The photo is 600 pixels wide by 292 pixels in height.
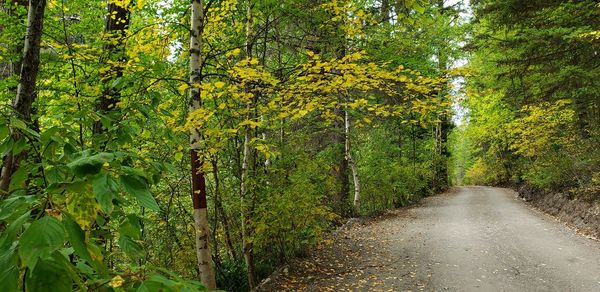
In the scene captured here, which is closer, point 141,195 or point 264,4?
point 141,195

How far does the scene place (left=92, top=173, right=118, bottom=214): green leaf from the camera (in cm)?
110

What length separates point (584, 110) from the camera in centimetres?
1336

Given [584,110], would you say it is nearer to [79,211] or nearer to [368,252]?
[368,252]

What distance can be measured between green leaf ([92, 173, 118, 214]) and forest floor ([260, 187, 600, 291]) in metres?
5.32

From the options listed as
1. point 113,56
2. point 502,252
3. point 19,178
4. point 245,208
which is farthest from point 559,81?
point 19,178

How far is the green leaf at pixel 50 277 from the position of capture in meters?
0.92

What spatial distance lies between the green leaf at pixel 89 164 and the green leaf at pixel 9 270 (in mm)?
264

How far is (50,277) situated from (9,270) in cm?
13

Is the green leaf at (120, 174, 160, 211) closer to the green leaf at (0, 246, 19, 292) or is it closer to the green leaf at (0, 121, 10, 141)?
the green leaf at (0, 246, 19, 292)

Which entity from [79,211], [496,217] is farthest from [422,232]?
[79,211]

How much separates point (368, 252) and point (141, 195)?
7839mm

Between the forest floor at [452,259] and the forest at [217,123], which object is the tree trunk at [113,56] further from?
the forest floor at [452,259]

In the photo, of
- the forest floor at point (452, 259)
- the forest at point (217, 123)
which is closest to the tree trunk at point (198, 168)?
the forest at point (217, 123)

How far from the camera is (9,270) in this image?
0.96 metres
